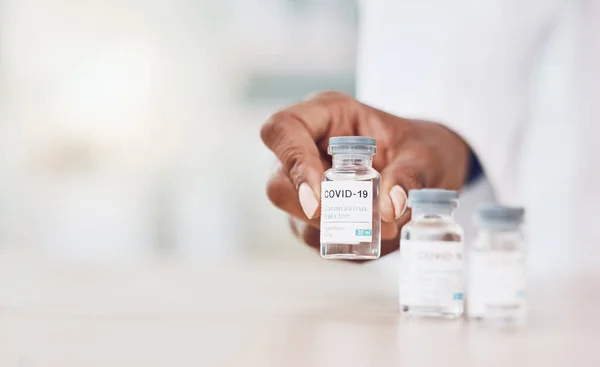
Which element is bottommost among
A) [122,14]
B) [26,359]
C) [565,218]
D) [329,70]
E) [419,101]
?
[26,359]

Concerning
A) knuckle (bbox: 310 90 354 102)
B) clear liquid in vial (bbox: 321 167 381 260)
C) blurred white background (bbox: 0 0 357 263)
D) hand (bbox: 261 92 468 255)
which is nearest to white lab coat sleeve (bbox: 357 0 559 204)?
hand (bbox: 261 92 468 255)

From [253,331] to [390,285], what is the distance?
1.34ft

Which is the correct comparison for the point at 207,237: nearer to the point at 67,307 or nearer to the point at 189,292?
the point at 189,292

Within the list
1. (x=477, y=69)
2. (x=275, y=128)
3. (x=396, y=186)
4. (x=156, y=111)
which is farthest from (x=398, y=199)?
(x=156, y=111)

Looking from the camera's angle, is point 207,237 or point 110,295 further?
point 207,237

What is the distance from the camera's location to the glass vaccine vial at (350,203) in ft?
1.90

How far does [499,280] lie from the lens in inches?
21.7

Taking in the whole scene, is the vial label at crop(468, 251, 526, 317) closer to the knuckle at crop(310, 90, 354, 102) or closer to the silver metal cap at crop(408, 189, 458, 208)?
the silver metal cap at crop(408, 189, 458, 208)

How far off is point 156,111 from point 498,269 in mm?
1577

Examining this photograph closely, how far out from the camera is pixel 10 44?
2113 millimetres

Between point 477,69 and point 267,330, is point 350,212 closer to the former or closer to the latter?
point 267,330

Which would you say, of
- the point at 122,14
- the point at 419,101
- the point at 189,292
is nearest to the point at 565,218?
the point at 419,101

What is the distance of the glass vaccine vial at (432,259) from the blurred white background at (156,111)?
1.31 metres

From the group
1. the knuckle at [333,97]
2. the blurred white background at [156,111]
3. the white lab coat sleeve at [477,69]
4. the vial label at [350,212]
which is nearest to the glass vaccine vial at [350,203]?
the vial label at [350,212]
